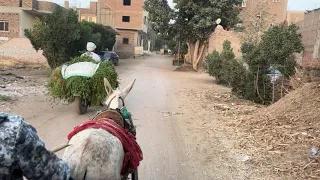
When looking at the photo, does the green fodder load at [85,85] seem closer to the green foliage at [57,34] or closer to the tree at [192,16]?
the green foliage at [57,34]

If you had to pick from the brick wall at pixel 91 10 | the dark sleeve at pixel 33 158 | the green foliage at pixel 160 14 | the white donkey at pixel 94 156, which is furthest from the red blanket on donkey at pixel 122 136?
the brick wall at pixel 91 10

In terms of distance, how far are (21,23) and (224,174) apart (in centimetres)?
3110

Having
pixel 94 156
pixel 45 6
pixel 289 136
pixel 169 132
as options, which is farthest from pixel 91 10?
pixel 94 156

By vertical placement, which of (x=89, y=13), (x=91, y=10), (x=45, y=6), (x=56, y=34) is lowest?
(x=56, y=34)

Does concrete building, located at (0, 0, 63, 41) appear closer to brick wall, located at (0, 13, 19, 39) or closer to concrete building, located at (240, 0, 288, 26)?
brick wall, located at (0, 13, 19, 39)

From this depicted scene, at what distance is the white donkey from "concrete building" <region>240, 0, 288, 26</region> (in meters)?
26.7

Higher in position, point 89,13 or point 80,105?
point 89,13

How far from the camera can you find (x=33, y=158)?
2.06 metres

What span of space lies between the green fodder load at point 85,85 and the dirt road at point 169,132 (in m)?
0.57

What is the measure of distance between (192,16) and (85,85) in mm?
21800

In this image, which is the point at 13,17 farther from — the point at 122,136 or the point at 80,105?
the point at 122,136

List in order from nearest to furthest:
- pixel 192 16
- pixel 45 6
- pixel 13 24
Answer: pixel 192 16
pixel 13 24
pixel 45 6

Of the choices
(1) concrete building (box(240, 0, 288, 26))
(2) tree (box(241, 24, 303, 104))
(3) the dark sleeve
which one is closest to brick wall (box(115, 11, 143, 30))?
(1) concrete building (box(240, 0, 288, 26))

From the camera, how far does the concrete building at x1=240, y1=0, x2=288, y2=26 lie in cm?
3260
